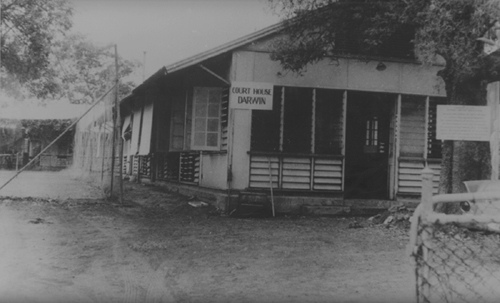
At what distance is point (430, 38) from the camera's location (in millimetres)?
6449

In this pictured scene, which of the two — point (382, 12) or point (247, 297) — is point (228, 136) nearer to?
point (382, 12)

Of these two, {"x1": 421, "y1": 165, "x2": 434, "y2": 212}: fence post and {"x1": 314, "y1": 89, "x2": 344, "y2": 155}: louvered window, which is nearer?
{"x1": 421, "y1": 165, "x2": 434, "y2": 212}: fence post

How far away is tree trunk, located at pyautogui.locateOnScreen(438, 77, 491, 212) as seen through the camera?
24.6ft

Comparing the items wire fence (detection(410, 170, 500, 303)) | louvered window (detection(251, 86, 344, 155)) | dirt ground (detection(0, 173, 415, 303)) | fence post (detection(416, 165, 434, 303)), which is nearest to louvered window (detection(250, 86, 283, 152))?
louvered window (detection(251, 86, 344, 155))

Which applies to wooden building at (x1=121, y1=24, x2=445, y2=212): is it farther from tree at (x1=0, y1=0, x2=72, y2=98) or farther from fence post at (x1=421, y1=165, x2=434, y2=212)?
fence post at (x1=421, y1=165, x2=434, y2=212)

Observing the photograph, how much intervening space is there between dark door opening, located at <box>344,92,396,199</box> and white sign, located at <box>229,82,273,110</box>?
2788 mm

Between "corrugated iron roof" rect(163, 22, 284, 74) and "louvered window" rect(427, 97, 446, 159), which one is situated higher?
"corrugated iron roof" rect(163, 22, 284, 74)

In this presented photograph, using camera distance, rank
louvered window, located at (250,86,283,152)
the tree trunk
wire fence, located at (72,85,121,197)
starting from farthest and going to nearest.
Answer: wire fence, located at (72,85,121,197) → louvered window, located at (250,86,283,152) → the tree trunk

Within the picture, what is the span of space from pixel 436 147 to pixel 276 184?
3842 mm

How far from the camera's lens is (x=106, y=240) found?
6.35 metres

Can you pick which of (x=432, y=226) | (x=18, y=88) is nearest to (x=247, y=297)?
(x=432, y=226)

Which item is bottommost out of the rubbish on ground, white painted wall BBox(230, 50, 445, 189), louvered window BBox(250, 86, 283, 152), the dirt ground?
the dirt ground

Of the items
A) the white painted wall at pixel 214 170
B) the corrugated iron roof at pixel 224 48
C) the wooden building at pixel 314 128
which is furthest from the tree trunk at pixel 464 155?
the white painted wall at pixel 214 170

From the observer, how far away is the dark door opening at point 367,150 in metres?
10.4
